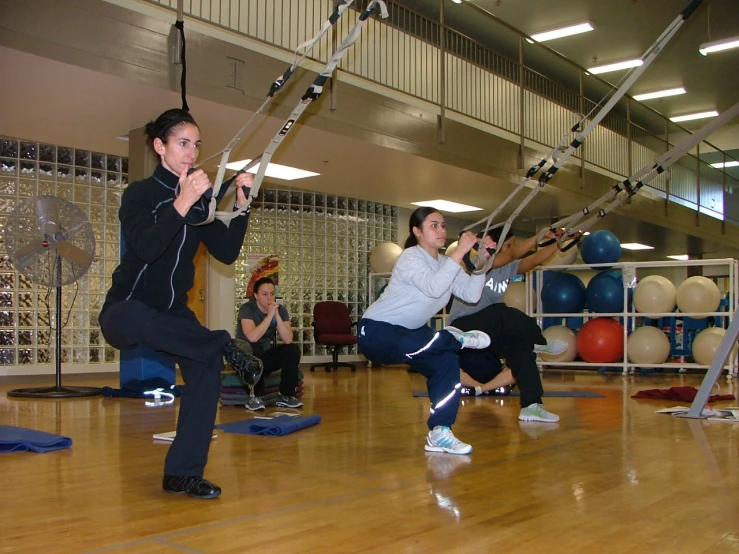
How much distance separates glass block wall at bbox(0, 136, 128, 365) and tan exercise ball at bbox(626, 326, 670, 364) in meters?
Answer: 5.88

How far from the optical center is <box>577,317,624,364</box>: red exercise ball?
8474mm

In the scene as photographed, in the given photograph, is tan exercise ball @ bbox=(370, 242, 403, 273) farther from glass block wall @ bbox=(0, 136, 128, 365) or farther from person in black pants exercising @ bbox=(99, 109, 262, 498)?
person in black pants exercising @ bbox=(99, 109, 262, 498)

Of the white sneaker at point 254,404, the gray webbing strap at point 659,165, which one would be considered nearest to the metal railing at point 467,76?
the white sneaker at point 254,404

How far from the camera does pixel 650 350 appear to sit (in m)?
8.27

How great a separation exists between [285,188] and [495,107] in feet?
10.1

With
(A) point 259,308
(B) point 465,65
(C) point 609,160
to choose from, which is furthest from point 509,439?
(C) point 609,160

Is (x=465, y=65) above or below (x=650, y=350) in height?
above

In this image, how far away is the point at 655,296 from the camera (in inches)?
328

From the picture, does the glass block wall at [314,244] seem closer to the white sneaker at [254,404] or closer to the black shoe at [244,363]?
the white sneaker at [254,404]

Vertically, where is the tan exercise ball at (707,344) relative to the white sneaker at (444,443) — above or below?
above

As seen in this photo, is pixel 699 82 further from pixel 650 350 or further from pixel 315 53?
pixel 315 53

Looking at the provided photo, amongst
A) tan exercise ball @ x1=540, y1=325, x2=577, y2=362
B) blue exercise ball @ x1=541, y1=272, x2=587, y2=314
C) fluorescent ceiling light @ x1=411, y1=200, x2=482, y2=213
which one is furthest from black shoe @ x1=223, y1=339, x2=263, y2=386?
fluorescent ceiling light @ x1=411, y1=200, x2=482, y2=213

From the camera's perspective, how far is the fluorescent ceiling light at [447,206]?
11.0m

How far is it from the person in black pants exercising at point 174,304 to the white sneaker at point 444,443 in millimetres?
1182
